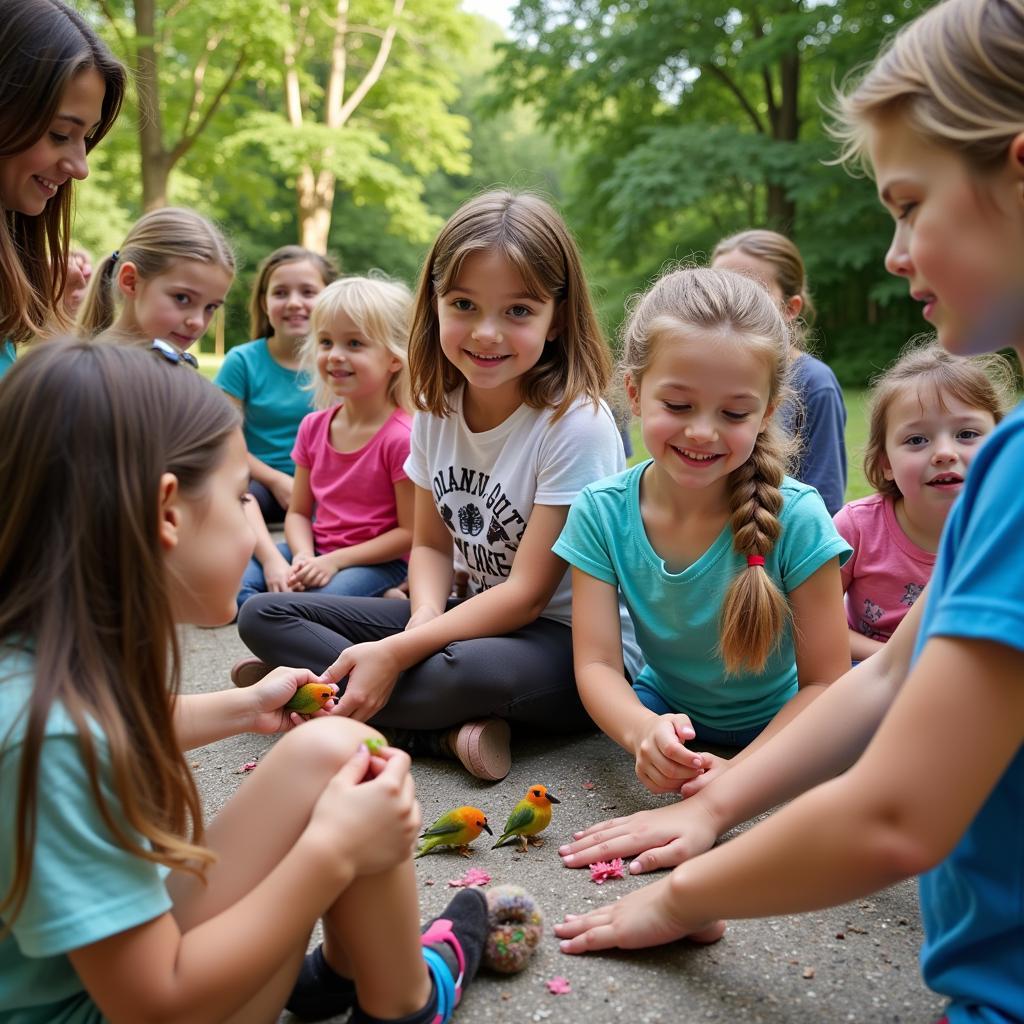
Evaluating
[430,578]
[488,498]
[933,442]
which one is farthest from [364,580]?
[933,442]

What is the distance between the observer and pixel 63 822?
123 centimetres

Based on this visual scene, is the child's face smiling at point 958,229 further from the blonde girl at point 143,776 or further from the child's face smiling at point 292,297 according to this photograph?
the child's face smiling at point 292,297

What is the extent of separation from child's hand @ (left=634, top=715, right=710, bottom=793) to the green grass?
1.42 metres

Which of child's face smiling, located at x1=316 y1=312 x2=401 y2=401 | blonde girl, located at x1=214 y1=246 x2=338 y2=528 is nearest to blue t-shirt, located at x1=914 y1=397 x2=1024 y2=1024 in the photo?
child's face smiling, located at x1=316 y1=312 x2=401 y2=401

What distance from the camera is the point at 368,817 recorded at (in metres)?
1.44

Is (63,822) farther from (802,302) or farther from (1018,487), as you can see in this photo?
(802,302)

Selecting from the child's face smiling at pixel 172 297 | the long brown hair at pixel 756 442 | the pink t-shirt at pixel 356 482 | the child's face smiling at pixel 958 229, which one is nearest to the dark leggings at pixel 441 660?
the long brown hair at pixel 756 442

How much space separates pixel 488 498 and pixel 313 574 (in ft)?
3.65

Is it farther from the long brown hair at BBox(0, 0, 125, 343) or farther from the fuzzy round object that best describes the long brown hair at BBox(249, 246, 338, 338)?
the fuzzy round object

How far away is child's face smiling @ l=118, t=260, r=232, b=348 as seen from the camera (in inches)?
178

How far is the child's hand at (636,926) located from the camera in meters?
1.71

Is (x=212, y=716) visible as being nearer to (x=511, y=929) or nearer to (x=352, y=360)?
(x=511, y=929)

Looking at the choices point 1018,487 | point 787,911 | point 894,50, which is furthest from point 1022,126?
point 787,911

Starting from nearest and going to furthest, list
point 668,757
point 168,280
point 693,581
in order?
point 668,757
point 693,581
point 168,280
